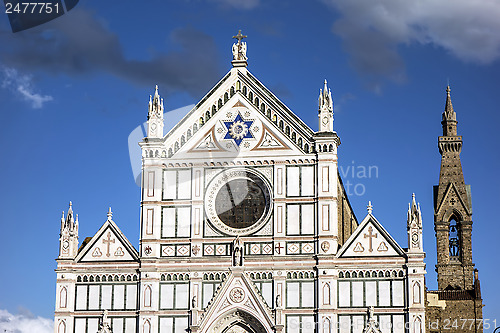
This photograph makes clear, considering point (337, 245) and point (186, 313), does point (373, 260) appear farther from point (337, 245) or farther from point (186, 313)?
point (186, 313)

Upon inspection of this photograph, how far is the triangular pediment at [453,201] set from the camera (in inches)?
3044

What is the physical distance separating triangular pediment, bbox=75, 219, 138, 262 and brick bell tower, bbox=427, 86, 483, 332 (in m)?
32.4

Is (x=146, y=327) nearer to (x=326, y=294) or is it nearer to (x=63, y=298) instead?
(x=63, y=298)

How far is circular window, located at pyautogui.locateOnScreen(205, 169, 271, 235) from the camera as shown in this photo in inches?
1799

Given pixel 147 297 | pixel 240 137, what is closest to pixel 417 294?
pixel 240 137

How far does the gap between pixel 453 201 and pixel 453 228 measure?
227cm

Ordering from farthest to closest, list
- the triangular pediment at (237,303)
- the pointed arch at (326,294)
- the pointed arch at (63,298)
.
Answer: the pointed arch at (63,298) < the triangular pediment at (237,303) < the pointed arch at (326,294)

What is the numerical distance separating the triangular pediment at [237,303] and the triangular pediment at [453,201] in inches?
1434

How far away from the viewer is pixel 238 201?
46.2 meters

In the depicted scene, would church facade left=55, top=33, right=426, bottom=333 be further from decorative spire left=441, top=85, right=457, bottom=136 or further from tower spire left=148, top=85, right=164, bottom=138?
decorative spire left=441, top=85, right=457, bottom=136

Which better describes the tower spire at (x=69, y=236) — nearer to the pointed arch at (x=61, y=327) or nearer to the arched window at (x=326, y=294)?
the pointed arch at (x=61, y=327)

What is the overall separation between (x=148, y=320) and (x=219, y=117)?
424 inches

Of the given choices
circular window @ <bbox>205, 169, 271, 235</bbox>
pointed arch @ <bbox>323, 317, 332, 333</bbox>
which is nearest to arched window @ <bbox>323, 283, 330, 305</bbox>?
pointed arch @ <bbox>323, 317, 332, 333</bbox>

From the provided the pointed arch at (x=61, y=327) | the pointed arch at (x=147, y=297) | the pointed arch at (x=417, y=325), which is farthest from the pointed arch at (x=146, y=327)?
the pointed arch at (x=417, y=325)
